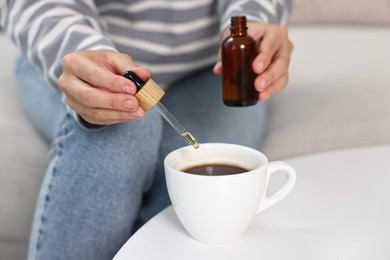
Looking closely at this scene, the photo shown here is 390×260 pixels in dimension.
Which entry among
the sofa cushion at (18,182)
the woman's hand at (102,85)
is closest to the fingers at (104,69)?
the woman's hand at (102,85)

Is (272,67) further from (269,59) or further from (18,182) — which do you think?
(18,182)

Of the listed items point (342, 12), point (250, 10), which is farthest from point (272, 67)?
point (342, 12)

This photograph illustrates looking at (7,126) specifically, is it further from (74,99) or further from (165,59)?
(74,99)

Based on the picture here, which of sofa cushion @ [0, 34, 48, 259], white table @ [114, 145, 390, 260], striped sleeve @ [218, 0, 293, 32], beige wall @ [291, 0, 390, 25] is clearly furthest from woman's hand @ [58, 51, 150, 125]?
beige wall @ [291, 0, 390, 25]

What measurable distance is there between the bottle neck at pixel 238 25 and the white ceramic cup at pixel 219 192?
0.16 m

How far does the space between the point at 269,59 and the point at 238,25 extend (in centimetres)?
6

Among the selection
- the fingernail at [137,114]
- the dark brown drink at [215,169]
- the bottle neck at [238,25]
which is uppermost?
the fingernail at [137,114]

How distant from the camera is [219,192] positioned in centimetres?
54

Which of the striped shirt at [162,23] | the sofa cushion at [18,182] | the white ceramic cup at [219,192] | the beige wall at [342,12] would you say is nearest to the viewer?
the white ceramic cup at [219,192]

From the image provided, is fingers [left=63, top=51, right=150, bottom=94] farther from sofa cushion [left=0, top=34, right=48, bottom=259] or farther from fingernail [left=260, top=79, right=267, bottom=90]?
sofa cushion [left=0, top=34, right=48, bottom=259]

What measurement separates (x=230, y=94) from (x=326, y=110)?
0.43 meters

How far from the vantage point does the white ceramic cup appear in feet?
1.78

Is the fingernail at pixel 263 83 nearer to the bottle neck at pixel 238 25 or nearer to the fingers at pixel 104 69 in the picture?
the bottle neck at pixel 238 25

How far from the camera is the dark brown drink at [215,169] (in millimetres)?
582
